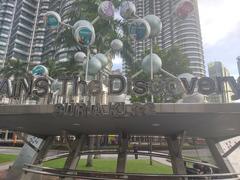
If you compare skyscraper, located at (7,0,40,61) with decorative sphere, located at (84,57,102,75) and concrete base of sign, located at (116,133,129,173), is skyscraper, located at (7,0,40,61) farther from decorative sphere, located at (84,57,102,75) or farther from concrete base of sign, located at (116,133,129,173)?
concrete base of sign, located at (116,133,129,173)

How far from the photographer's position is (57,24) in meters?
19.4

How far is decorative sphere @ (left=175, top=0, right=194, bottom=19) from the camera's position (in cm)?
1655

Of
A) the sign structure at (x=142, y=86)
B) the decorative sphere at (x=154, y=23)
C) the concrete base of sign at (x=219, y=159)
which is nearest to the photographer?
the sign structure at (x=142, y=86)

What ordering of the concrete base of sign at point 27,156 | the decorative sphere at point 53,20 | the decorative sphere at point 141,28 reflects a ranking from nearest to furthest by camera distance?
1. the decorative sphere at point 141,28
2. the concrete base of sign at point 27,156
3. the decorative sphere at point 53,20

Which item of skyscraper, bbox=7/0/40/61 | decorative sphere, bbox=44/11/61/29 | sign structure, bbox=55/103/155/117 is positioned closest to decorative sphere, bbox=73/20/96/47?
decorative sphere, bbox=44/11/61/29

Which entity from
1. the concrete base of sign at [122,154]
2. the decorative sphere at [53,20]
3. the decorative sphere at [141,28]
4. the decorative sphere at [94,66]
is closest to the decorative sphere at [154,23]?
the decorative sphere at [141,28]

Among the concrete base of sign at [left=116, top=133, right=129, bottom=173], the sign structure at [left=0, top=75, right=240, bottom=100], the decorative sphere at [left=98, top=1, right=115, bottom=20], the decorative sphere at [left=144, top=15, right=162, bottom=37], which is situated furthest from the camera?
the decorative sphere at [left=98, top=1, right=115, bottom=20]

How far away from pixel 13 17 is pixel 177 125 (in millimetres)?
135653

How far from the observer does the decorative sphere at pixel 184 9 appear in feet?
54.3

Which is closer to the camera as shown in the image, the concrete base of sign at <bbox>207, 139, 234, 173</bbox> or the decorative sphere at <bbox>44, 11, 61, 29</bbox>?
the concrete base of sign at <bbox>207, 139, 234, 173</bbox>

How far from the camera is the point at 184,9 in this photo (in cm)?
1658

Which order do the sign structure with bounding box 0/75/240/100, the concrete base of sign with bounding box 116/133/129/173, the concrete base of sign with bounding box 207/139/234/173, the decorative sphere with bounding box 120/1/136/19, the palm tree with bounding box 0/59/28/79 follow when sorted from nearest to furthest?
the sign structure with bounding box 0/75/240/100 < the concrete base of sign with bounding box 116/133/129/173 < the concrete base of sign with bounding box 207/139/234/173 < the decorative sphere with bounding box 120/1/136/19 < the palm tree with bounding box 0/59/28/79

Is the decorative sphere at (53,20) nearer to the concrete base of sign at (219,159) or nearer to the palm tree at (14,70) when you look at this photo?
the concrete base of sign at (219,159)

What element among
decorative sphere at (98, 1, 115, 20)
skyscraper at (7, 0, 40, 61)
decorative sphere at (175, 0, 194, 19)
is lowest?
decorative sphere at (175, 0, 194, 19)
